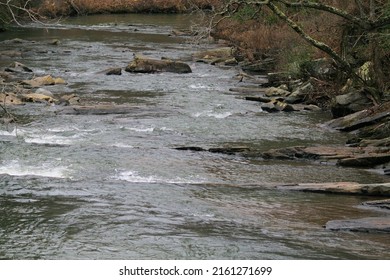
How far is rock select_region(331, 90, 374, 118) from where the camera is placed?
780 inches

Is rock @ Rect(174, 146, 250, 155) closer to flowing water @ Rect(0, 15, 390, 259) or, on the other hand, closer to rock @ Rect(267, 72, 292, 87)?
flowing water @ Rect(0, 15, 390, 259)

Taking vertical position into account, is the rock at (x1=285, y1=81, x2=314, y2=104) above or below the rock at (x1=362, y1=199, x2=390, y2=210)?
below

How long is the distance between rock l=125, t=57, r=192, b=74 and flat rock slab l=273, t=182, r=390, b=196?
17.7 meters

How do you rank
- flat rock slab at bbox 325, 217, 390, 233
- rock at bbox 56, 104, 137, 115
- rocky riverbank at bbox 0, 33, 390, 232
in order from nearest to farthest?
→ 1. flat rock slab at bbox 325, 217, 390, 233
2. rocky riverbank at bbox 0, 33, 390, 232
3. rock at bbox 56, 104, 137, 115

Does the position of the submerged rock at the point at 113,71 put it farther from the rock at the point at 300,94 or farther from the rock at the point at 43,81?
the rock at the point at 300,94

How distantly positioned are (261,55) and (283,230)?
23631mm

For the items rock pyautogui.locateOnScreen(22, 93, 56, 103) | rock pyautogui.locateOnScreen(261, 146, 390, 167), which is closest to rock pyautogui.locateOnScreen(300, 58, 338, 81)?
rock pyautogui.locateOnScreen(261, 146, 390, 167)

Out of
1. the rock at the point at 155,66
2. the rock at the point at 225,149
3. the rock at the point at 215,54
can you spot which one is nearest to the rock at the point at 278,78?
the rock at the point at 155,66

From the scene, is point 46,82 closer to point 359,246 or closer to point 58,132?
point 58,132

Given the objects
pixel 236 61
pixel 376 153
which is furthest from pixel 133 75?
pixel 376 153

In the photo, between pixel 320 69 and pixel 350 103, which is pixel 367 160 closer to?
pixel 350 103

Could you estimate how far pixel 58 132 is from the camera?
17.4 meters

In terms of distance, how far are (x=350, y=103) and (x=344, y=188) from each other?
8.53m

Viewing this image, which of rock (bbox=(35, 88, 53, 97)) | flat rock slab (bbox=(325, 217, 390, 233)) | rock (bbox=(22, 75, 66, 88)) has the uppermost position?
flat rock slab (bbox=(325, 217, 390, 233))
